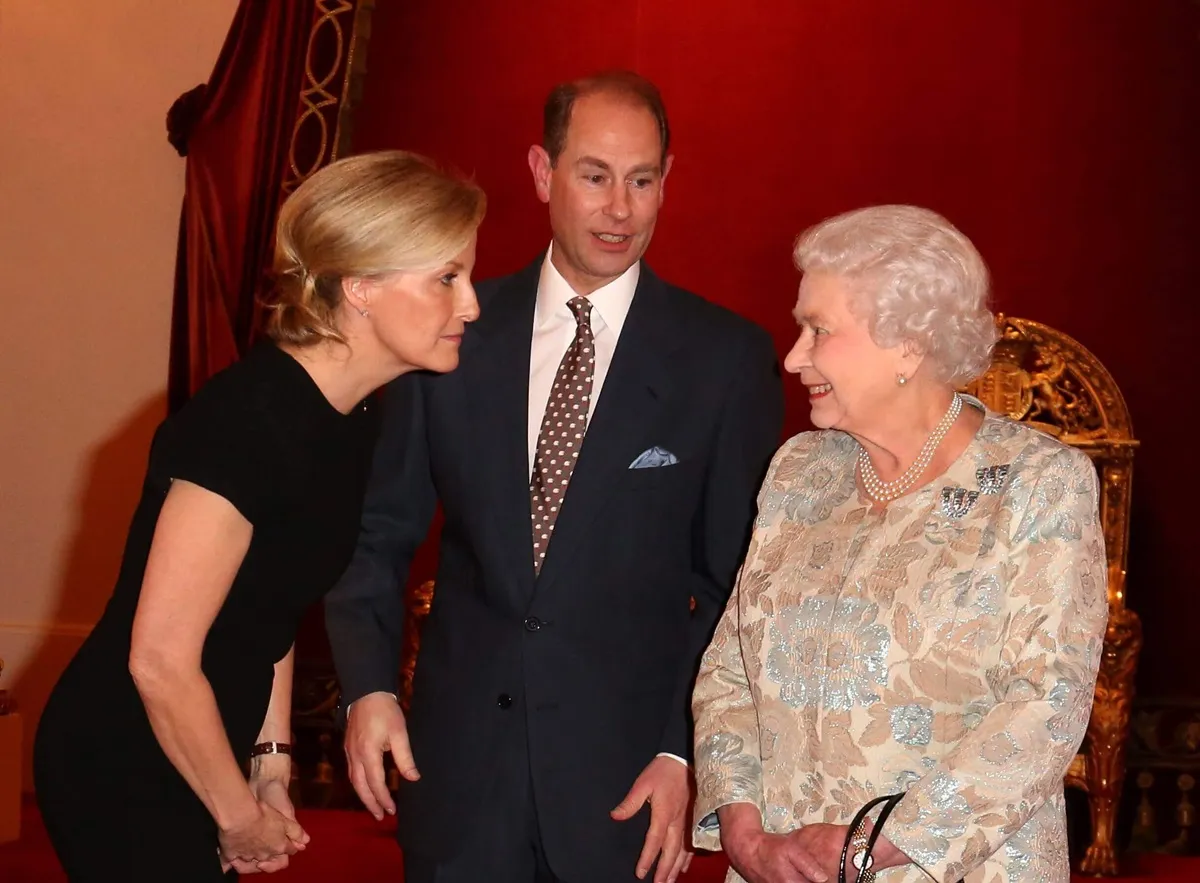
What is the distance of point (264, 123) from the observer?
200 inches

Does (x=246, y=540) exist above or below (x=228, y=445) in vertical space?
below

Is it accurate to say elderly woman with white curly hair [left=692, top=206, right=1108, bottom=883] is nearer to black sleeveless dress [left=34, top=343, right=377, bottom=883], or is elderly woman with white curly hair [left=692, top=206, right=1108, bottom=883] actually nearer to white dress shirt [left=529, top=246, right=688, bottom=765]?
white dress shirt [left=529, top=246, right=688, bottom=765]

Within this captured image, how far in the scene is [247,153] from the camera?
5.09 metres

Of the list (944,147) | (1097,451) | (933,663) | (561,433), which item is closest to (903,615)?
(933,663)

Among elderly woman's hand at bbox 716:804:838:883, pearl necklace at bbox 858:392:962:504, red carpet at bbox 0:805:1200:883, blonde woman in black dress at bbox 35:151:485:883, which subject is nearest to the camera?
blonde woman in black dress at bbox 35:151:485:883

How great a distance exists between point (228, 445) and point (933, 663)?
0.94 m

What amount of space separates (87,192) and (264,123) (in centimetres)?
86

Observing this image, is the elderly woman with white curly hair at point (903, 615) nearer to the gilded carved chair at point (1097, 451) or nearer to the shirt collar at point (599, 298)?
the shirt collar at point (599, 298)

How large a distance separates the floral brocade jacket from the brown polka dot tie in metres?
0.34

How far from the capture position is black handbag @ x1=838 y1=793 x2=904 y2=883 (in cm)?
192

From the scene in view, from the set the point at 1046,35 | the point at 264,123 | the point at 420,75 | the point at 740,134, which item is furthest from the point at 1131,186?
the point at 264,123

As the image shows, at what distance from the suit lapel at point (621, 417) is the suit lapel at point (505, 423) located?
4 cm

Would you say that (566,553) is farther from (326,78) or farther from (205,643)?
(326,78)

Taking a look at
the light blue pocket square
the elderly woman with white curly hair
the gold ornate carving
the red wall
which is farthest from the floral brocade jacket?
the gold ornate carving
